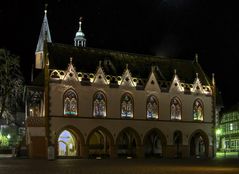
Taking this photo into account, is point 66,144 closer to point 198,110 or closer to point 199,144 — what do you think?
point 198,110

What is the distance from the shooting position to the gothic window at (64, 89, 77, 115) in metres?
55.5

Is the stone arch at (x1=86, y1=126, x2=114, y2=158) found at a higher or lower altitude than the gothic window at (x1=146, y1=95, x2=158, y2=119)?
lower

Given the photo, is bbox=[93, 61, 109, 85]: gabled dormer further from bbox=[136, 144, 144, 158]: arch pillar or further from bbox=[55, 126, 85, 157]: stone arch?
bbox=[136, 144, 144, 158]: arch pillar

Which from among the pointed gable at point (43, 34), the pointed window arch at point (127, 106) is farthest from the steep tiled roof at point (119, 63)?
the pointed gable at point (43, 34)

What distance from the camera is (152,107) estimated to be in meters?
61.5

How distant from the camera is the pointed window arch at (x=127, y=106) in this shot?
59.2m

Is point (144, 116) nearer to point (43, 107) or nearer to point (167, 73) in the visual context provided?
point (167, 73)

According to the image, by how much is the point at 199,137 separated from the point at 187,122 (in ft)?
18.3

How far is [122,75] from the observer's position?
2355 inches

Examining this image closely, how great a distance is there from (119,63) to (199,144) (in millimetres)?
17182

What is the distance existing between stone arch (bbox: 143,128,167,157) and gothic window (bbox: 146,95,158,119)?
1731mm

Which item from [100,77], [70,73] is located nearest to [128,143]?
[100,77]

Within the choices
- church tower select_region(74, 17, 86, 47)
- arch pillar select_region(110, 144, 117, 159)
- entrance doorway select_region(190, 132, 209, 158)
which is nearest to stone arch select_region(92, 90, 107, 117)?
arch pillar select_region(110, 144, 117, 159)

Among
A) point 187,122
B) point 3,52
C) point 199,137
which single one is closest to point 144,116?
point 187,122
